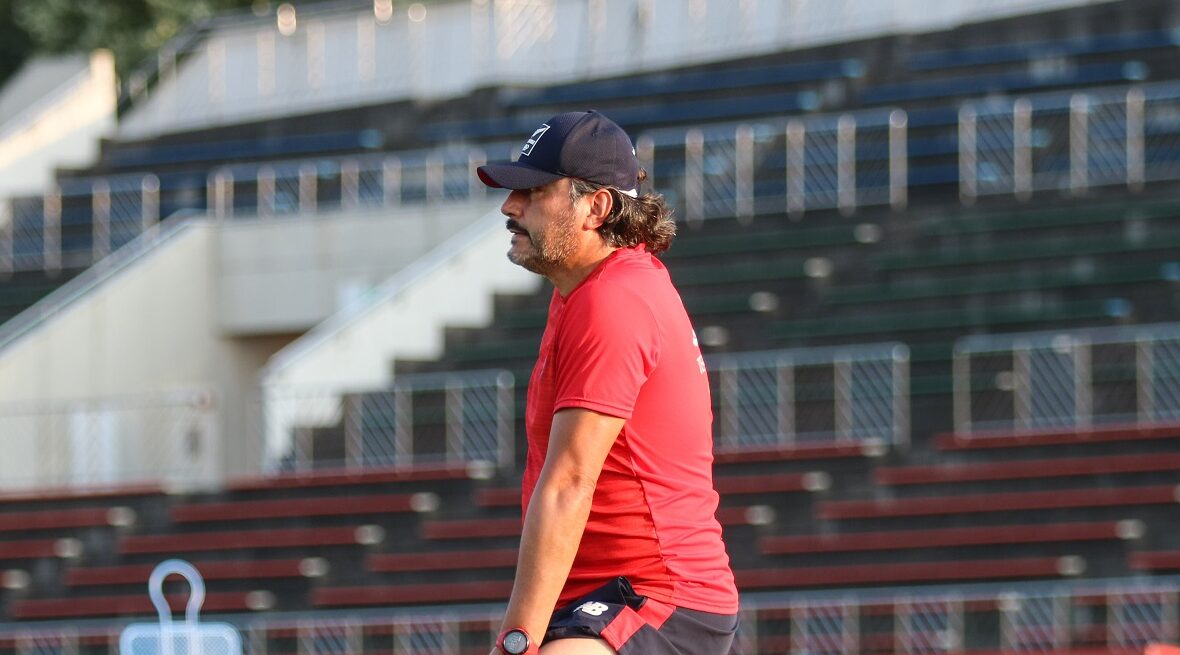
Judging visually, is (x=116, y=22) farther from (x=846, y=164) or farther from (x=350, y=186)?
(x=846, y=164)

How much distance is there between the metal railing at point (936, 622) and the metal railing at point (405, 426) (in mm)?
2822

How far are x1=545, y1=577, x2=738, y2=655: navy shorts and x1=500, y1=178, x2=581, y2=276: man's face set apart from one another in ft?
1.97

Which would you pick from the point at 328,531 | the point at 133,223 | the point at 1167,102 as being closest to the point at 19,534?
the point at 328,531

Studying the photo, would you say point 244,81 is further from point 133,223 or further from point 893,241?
point 893,241

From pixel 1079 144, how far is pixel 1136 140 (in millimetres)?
452

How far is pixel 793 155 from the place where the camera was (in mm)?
19969

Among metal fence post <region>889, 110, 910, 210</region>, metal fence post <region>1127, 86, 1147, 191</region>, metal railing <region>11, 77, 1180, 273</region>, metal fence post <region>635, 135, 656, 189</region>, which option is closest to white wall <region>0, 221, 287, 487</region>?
metal railing <region>11, 77, 1180, 273</region>

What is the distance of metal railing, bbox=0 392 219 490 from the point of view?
61.5ft

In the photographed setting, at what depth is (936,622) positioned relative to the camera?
13.6 metres

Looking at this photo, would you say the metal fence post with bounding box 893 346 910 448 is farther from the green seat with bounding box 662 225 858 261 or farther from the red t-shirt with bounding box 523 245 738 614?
the red t-shirt with bounding box 523 245 738 614

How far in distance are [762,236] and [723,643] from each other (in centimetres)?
1516

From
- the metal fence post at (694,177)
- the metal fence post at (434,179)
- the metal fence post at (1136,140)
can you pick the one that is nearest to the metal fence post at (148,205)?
the metal fence post at (434,179)

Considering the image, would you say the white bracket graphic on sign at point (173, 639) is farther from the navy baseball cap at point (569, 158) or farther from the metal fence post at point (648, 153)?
the metal fence post at point (648, 153)

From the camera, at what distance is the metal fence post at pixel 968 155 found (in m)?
19.4
